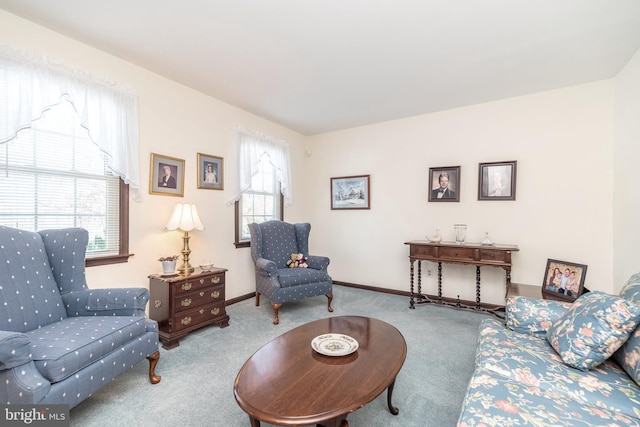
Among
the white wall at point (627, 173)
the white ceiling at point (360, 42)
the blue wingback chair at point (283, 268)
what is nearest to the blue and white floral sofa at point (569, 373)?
the white wall at point (627, 173)

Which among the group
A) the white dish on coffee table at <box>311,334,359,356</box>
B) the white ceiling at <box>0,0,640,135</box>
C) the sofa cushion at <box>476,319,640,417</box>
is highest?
the white ceiling at <box>0,0,640,135</box>

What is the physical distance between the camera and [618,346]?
1345 millimetres

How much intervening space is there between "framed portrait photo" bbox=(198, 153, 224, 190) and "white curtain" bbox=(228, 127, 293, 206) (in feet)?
0.53

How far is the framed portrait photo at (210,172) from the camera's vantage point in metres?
3.48

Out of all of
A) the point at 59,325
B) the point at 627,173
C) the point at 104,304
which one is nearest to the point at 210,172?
the point at 104,304

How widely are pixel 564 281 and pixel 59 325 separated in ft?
13.7

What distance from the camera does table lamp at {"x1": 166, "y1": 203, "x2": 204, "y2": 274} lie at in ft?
9.63

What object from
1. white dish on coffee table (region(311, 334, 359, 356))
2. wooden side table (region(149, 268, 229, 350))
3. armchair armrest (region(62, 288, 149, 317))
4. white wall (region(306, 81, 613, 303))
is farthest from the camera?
white wall (region(306, 81, 613, 303))

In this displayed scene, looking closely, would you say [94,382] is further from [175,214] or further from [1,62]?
[1,62]

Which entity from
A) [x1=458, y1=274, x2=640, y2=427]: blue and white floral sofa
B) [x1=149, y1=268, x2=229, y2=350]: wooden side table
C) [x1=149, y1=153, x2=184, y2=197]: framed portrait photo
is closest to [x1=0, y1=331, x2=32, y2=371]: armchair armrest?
[x1=149, y1=268, x2=229, y2=350]: wooden side table

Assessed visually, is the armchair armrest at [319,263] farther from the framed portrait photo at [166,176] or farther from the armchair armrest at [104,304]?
the armchair armrest at [104,304]

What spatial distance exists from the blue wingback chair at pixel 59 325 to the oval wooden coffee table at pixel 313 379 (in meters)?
0.91

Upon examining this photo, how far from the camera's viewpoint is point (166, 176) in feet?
10.2

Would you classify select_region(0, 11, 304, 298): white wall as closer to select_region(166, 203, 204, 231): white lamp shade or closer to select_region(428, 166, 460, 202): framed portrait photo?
select_region(166, 203, 204, 231): white lamp shade
